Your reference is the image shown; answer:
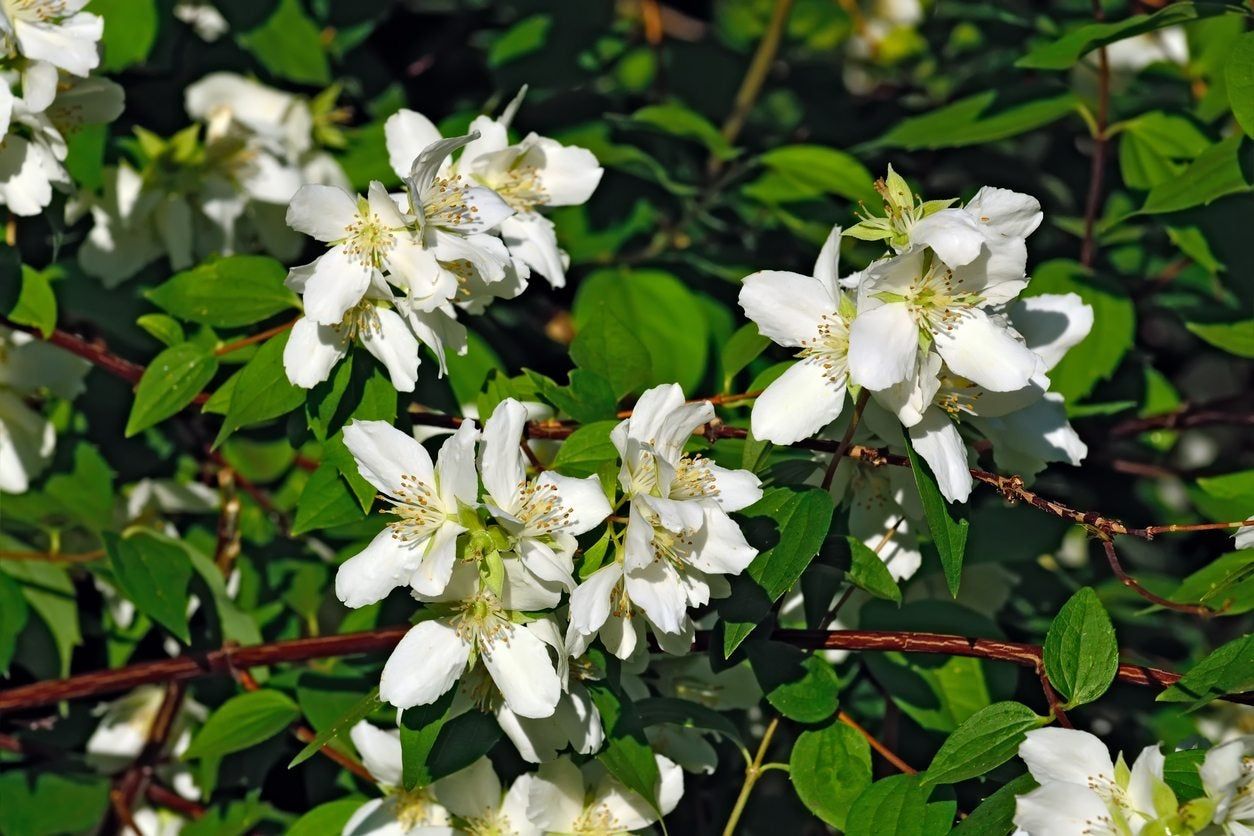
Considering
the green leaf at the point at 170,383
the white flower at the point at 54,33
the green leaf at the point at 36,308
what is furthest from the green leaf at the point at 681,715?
the white flower at the point at 54,33

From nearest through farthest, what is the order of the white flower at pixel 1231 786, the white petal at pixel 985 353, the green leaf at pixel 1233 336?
the white flower at pixel 1231 786, the white petal at pixel 985 353, the green leaf at pixel 1233 336

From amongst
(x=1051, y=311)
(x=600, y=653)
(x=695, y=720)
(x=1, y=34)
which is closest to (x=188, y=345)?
(x=1, y=34)

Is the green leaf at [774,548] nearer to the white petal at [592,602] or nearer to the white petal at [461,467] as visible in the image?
the white petal at [592,602]

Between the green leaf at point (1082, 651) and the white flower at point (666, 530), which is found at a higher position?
the white flower at point (666, 530)

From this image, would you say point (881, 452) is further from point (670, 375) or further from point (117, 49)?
point (117, 49)

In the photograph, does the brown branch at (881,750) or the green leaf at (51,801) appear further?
the green leaf at (51,801)

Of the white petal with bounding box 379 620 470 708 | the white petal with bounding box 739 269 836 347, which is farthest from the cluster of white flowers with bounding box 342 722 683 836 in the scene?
the white petal with bounding box 739 269 836 347
